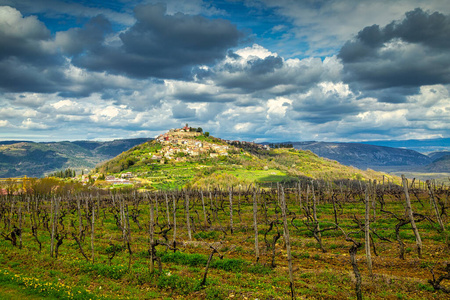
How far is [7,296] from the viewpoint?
45.0ft

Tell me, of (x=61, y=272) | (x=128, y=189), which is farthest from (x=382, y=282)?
(x=128, y=189)

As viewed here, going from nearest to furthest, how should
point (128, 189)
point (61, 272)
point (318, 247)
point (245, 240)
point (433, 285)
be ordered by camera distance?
point (433, 285) → point (61, 272) → point (318, 247) → point (245, 240) → point (128, 189)

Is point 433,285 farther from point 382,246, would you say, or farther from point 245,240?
point 245,240

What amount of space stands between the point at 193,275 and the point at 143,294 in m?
3.60

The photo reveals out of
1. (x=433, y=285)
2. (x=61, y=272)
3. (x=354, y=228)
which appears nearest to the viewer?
(x=433, y=285)

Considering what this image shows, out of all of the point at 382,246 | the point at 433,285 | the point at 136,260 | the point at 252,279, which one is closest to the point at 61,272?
the point at 136,260

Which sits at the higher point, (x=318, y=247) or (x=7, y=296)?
(x=7, y=296)

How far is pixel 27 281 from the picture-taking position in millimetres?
15172

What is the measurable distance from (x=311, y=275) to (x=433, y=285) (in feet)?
19.9

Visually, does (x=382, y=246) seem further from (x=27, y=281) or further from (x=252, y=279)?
(x=27, y=281)

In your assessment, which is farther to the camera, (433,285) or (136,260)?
(136,260)

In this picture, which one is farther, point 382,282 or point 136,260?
point 136,260

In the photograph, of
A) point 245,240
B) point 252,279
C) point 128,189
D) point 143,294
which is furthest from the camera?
point 128,189

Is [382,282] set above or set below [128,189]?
above
